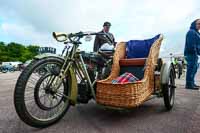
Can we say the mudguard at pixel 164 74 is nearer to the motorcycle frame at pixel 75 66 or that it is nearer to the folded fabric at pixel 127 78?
the folded fabric at pixel 127 78

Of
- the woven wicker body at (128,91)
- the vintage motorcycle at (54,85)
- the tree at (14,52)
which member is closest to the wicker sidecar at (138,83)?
the woven wicker body at (128,91)

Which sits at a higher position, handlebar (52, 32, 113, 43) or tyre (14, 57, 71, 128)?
handlebar (52, 32, 113, 43)

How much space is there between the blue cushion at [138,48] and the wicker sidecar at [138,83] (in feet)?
0.26

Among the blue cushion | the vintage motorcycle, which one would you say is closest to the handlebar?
the vintage motorcycle

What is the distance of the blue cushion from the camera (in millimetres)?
3781

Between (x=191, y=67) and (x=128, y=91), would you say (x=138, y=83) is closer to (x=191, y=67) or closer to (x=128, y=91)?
(x=128, y=91)

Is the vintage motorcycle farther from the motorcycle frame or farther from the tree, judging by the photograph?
the tree

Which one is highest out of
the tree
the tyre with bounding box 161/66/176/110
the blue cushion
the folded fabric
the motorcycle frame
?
the tree

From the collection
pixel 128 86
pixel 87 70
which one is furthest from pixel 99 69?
pixel 128 86

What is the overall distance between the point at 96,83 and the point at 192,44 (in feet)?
12.6

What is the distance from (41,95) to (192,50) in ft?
15.0

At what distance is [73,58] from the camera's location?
294 centimetres

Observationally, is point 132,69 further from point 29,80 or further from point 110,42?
point 29,80

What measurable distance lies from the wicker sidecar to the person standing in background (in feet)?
8.45
